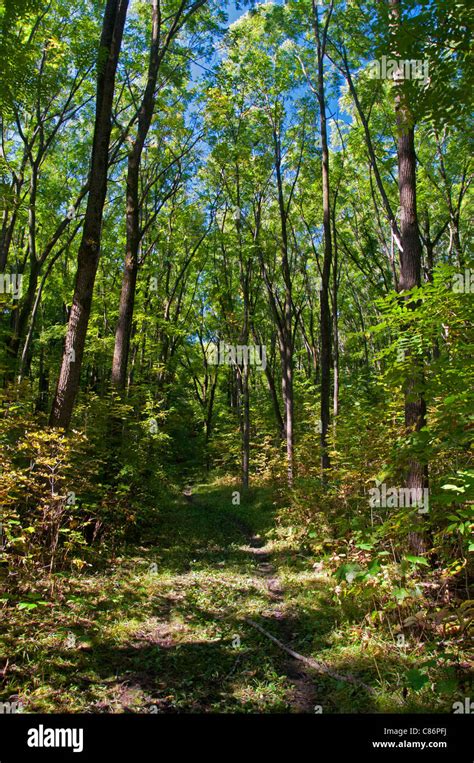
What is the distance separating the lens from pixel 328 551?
7676 mm

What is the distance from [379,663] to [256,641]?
1402mm

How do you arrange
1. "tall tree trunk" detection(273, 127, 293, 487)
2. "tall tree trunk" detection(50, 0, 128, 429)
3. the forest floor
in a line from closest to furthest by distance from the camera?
the forest floor → "tall tree trunk" detection(50, 0, 128, 429) → "tall tree trunk" detection(273, 127, 293, 487)

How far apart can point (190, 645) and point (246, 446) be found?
10872mm

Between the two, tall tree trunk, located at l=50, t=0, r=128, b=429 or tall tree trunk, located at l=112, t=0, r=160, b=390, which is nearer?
tall tree trunk, located at l=50, t=0, r=128, b=429

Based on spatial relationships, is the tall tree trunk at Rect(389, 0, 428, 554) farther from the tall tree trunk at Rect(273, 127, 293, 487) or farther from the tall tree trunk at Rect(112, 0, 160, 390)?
the tall tree trunk at Rect(273, 127, 293, 487)

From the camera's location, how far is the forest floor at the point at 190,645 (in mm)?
3566

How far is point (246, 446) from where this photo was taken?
50.8 ft

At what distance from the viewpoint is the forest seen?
3.64 m

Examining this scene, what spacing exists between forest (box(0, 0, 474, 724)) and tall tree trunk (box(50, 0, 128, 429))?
0.11 feet

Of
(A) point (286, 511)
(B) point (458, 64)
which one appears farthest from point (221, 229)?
(B) point (458, 64)

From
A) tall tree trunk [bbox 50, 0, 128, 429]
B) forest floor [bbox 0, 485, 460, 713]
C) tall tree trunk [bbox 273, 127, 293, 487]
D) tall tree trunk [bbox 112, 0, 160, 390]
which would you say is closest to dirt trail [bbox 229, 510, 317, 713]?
forest floor [bbox 0, 485, 460, 713]

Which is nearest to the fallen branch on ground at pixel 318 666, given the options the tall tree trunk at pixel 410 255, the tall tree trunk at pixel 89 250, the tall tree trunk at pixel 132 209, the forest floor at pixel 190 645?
the forest floor at pixel 190 645

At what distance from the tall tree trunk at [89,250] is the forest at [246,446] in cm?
3
